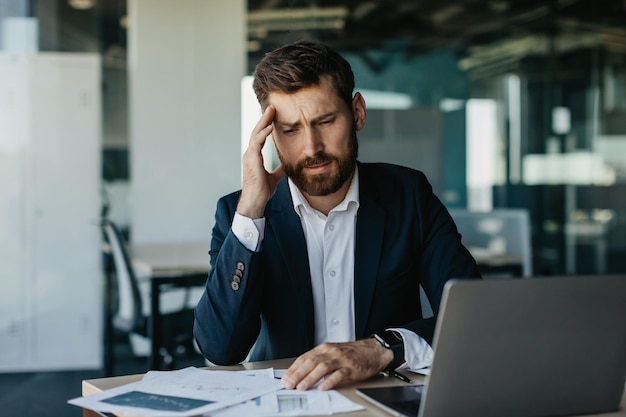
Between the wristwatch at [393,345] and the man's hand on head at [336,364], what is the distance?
1 cm

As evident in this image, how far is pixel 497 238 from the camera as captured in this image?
5059 mm

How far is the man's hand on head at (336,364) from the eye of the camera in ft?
4.79

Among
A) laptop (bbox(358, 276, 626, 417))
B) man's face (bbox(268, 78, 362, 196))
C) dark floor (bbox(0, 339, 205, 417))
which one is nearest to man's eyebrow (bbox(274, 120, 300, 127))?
man's face (bbox(268, 78, 362, 196))

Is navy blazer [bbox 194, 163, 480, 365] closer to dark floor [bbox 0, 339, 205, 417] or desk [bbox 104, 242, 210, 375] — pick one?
desk [bbox 104, 242, 210, 375]

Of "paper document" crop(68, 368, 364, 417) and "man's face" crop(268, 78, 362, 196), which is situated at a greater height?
"man's face" crop(268, 78, 362, 196)

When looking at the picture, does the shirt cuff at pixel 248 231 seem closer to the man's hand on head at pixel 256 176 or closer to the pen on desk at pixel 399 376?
the man's hand on head at pixel 256 176

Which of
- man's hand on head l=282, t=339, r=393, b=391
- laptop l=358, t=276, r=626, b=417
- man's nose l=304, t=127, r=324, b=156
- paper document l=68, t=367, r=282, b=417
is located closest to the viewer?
laptop l=358, t=276, r=626, b=417

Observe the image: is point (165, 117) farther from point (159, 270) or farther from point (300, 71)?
point (300, 71)

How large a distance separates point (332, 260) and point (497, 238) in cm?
324

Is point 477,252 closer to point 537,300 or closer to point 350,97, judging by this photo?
point 350,97

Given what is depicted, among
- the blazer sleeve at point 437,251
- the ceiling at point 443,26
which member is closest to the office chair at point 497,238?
the ceiling at point 443,26

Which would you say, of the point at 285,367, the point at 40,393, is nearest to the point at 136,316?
the point at 40,393

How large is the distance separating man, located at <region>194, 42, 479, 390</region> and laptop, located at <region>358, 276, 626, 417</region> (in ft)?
1.73

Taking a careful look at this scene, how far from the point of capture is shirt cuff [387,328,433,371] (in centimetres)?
167
